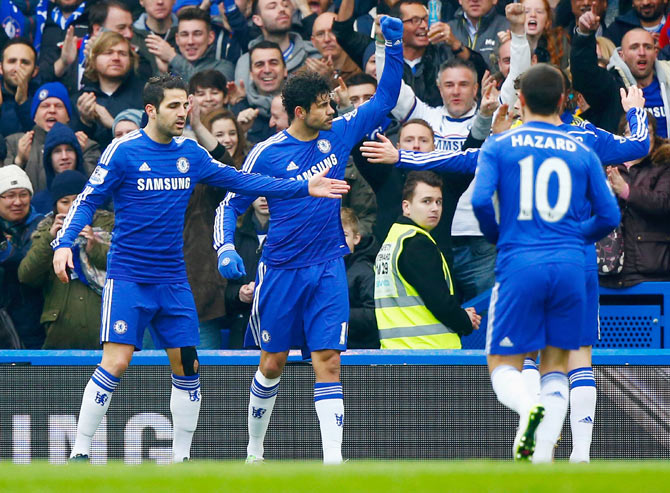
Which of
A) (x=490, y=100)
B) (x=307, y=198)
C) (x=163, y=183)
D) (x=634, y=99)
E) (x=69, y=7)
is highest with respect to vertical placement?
(x=69, y=7)

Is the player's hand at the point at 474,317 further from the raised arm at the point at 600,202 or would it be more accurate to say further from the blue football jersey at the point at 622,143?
the raised arm at the point at 600,202

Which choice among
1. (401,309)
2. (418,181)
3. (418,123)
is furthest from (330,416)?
(418,123)

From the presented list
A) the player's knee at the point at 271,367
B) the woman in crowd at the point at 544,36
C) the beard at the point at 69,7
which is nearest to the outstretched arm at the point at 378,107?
the player's knee at the point at 271,367

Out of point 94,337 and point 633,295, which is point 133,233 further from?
point 633,295

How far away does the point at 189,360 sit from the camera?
8406 mm

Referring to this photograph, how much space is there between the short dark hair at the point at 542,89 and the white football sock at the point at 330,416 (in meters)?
2.48

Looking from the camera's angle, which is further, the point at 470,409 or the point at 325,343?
the point at 470,409

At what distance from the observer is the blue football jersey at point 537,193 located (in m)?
6.52

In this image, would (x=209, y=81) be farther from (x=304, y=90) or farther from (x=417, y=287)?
(x=417, y=287)

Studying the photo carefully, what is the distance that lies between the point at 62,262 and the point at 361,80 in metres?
3.83

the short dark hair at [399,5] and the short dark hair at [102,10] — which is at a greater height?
the short dark hair at [102,10]

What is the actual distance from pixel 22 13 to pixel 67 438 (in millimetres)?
5733

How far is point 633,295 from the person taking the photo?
9766mm

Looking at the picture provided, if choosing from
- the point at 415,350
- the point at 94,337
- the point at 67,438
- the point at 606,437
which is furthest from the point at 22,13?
the point at 606,437
